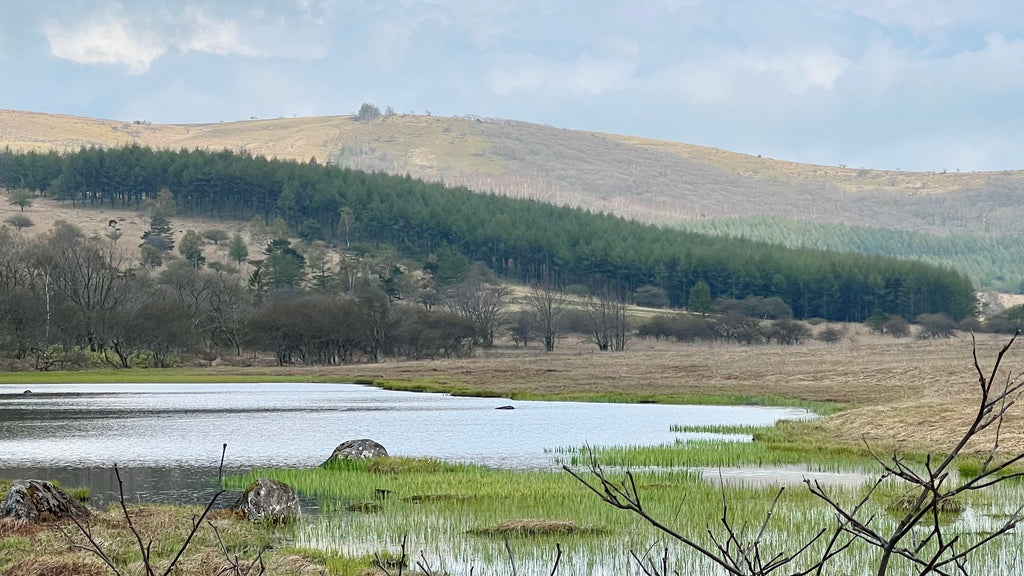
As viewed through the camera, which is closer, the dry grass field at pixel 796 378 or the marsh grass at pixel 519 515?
the marsh grass at pixel 519 515

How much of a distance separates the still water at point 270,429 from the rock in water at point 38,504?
17.8 feet

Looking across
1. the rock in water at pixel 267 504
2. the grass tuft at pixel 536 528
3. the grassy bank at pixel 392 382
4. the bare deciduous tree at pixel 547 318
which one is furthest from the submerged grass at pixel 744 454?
the bare deciduous tree at pixel 547 318

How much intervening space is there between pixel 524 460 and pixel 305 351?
10150 centimetres

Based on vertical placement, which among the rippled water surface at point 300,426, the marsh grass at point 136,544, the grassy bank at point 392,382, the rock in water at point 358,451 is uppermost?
the marsh grass at point 136,544

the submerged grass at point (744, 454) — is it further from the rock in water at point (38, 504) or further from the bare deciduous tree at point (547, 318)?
the bare deciduous tree at point (547, 318)

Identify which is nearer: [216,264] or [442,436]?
[442,436]

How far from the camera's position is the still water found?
31672 millimetres

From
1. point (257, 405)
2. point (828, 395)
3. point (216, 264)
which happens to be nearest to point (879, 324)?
point (216, 264)

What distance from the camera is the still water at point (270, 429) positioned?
104 ft

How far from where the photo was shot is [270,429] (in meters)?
45.0

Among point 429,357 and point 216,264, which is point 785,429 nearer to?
point 429,357

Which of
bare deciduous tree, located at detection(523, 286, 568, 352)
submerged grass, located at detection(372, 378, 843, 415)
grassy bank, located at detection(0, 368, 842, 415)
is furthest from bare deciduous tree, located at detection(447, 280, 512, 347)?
submerged grass, located at detection(372, 378, 843, 415)

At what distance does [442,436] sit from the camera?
42156mm

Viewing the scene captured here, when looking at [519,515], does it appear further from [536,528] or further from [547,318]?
[547,318]
